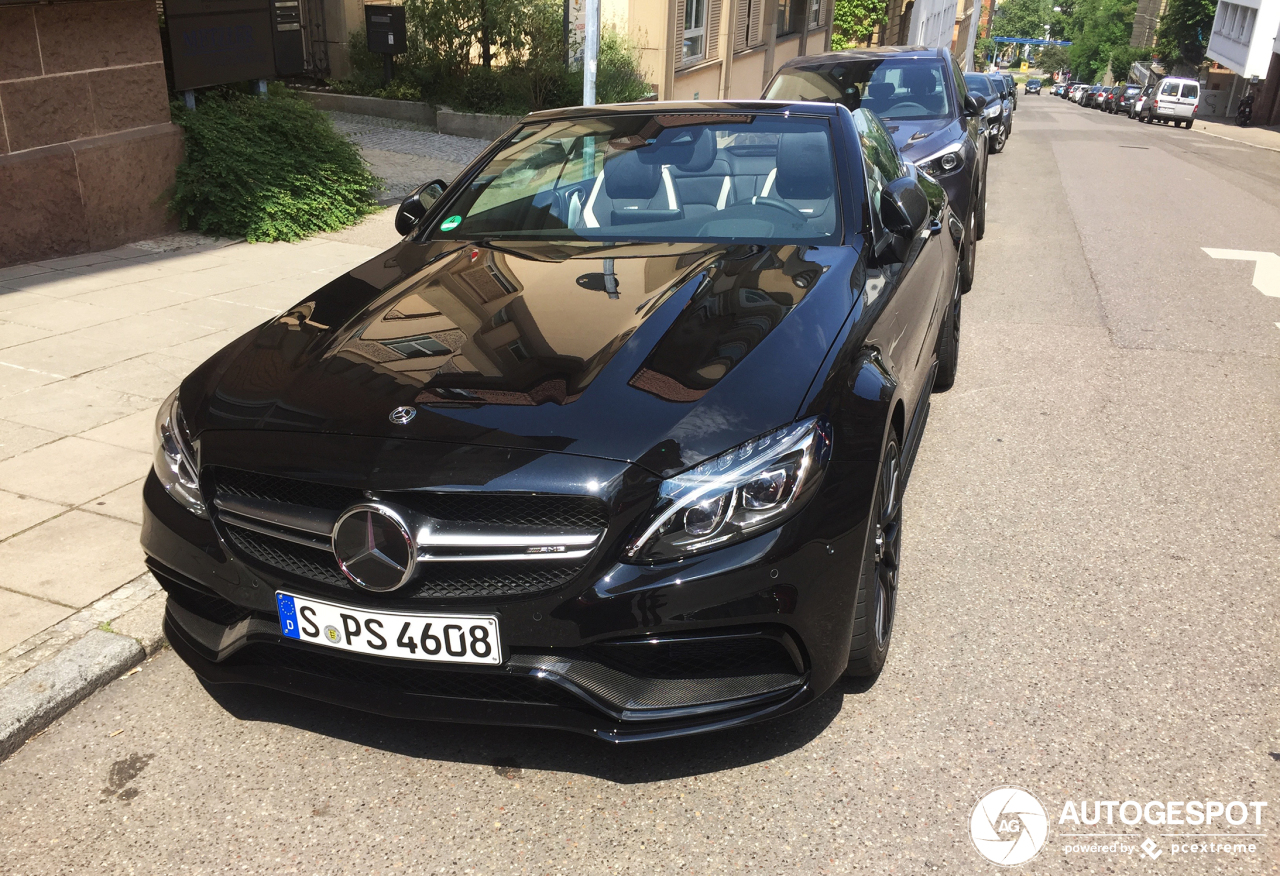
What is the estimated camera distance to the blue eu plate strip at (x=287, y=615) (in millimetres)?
2654

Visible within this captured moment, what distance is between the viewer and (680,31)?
1914cm

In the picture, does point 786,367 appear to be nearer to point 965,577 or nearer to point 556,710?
point 556,710

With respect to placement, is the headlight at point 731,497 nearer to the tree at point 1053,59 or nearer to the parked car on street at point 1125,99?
the parked car on street at point 1125,99

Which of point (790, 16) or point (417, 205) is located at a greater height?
point (417, 205)

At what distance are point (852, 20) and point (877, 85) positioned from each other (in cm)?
3020

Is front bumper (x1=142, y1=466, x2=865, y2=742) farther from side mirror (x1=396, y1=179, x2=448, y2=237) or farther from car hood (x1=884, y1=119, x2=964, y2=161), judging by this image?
car hood (x1=884, y1=119, x2=964, y2=161)

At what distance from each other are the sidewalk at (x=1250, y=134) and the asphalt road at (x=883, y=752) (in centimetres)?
3471

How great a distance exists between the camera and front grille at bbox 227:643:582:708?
259cm

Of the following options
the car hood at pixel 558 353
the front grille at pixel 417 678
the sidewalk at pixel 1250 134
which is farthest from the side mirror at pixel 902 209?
the sidewalk at pixel 1250 134

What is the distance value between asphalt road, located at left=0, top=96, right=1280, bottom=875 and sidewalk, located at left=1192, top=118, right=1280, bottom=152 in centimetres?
3471

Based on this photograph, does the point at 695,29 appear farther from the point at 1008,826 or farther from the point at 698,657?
the point at 1008,826

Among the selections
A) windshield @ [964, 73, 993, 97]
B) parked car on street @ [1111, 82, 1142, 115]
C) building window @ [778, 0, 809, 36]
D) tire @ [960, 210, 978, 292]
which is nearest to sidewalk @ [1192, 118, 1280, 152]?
parked car on street @ [1111, 82, 1142, 115]

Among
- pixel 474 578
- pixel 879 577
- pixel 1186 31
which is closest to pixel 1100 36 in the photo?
pixel 1186 31

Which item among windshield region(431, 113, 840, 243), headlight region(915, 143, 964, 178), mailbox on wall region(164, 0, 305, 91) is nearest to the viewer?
windshield region(431, 113, 840, 243)
